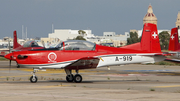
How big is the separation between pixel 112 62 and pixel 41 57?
11.4 feet

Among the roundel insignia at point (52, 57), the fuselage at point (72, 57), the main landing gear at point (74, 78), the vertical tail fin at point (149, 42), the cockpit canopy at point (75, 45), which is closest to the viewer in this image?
the fuselage at point (72, 57)

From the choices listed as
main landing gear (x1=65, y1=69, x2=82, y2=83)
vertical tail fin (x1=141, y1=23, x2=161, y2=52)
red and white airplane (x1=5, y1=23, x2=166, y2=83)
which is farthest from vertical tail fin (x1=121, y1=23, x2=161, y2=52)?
main landing gear (x1=65, y1=69, x2=82, y2=83)

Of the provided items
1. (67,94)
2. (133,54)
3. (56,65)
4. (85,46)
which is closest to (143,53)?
(133,54)

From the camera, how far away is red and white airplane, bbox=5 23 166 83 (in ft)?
46.2

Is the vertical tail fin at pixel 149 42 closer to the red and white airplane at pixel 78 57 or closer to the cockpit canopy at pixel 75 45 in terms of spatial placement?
the red and white airplane at pixel 78 57

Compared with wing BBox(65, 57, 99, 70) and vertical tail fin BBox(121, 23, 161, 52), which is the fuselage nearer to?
wing BBox(65, 57, 99, 70)

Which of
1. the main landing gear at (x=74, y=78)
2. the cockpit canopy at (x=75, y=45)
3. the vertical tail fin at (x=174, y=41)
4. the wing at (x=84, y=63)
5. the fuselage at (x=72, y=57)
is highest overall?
the vertical tail fin at (x=174, y=41)

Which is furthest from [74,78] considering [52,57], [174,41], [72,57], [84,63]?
[174,41]

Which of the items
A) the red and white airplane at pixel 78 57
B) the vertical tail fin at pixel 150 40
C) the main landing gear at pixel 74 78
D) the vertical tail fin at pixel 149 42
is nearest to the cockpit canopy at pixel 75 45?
the red and white airplane at pixel 78 57

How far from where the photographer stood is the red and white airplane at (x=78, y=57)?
46.2 ft

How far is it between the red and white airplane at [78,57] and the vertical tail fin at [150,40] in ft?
1.04

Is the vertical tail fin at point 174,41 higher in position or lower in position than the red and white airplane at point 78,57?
higher

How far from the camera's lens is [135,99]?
28.4 feet

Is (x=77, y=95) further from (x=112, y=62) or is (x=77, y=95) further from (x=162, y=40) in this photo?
(x=162, y=40)
